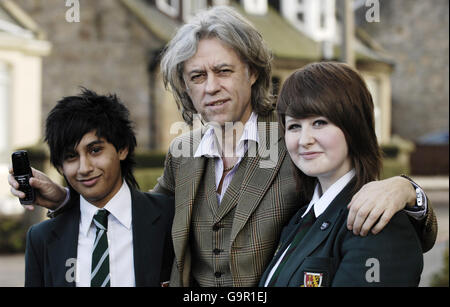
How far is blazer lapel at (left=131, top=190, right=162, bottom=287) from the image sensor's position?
248 cm

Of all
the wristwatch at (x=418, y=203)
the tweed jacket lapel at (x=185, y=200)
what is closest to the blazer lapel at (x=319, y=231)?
the wristwatch at (x=418, y=203)

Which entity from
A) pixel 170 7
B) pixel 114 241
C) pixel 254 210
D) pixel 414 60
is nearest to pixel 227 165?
pixel 254 210

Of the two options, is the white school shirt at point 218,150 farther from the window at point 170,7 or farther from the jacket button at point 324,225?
the window at point 170,7

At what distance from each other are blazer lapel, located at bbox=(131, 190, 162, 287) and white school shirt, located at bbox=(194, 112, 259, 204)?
0.33 metres

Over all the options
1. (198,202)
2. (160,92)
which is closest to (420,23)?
(160,92)

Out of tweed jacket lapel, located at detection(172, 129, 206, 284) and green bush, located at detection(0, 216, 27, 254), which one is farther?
green bush, located at detection(0, 216, 27, 254)

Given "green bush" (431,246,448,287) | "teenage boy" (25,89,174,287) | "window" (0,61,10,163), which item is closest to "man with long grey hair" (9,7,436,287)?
"teenage boy" (25,89,174,287)

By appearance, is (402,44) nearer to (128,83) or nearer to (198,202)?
(128,83)

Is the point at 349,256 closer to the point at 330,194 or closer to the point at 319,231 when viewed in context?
the point at 319,231

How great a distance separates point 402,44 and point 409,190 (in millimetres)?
24554

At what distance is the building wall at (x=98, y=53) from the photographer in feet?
49.8

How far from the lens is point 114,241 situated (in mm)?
2506

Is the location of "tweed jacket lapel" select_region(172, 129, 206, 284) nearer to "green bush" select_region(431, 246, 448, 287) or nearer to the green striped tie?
the green striped tie

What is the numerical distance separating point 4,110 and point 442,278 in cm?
980
